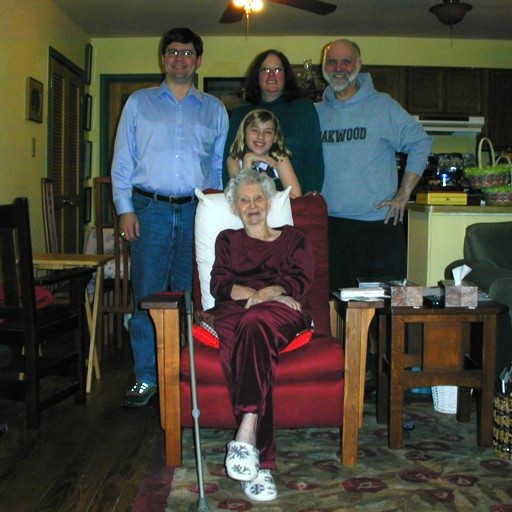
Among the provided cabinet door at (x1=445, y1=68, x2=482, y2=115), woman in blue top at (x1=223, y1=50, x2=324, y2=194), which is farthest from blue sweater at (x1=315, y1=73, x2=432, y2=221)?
cabinet door at (x1=445, y1=68, x2=482, y2=115)

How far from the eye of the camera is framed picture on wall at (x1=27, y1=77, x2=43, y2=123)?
5070 millimetres

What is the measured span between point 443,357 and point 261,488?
0.93 metres

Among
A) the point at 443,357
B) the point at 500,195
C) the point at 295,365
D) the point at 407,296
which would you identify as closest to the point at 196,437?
A: the point at 295,365

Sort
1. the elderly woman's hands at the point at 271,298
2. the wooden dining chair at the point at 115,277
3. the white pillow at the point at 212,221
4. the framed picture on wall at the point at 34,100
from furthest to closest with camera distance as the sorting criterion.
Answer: the framed picture on wall at the point at 34,100 → the wooden dining chair at the point at 115,277 → the white pillow at the point at 212,221 → the elderly woman's hands at the point at 271,298

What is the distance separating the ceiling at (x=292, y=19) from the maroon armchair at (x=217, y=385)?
12.7 ft

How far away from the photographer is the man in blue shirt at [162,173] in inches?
120

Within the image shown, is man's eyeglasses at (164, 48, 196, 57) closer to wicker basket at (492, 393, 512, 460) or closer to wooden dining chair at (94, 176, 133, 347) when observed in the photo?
wooden dining chair at (94, 176, 133, 347)

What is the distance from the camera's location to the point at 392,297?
2.58 meters

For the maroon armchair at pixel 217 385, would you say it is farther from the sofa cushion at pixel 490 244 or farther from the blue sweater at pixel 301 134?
the sofa cushion at pixel 490 244

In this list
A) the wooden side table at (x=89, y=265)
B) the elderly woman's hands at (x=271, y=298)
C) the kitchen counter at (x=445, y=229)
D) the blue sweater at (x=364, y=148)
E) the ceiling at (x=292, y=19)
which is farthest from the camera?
the ceiling at (x=292, y=19)

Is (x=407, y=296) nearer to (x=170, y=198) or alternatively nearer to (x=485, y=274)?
(x=485, y=274)

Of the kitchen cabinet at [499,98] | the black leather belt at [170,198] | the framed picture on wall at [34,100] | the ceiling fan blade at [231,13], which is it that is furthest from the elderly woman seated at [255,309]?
the kitchen cabinet at [499,98]

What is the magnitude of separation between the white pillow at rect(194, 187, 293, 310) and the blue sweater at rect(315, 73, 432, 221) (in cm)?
34

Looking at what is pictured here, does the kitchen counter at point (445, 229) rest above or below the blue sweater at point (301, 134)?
below
